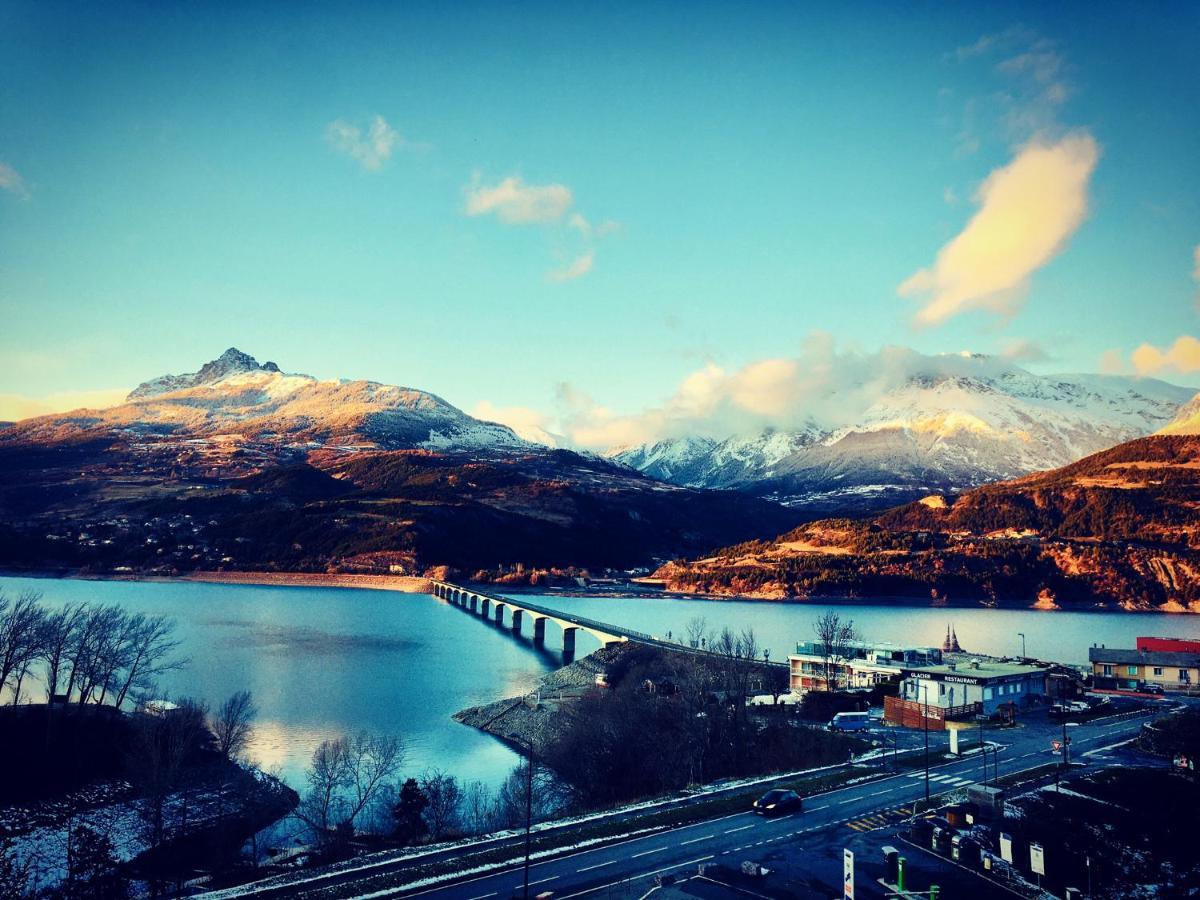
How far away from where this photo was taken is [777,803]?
109ft

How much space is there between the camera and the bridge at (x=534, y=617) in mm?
97312

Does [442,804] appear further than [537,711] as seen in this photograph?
No

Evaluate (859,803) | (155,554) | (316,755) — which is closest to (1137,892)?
(859,803)

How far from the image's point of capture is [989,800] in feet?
108

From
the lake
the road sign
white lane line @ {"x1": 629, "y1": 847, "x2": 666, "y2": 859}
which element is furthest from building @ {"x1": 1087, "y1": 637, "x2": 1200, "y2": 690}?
white lane line @ {"x1": 629, "y1": 847, "x2": 666, "y2": 859}

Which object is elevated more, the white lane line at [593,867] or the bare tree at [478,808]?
the white lane line at [593,867]

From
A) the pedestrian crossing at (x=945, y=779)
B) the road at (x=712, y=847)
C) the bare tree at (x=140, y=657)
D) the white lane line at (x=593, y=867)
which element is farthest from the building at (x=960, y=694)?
the bare tree at (x=140, y=657)

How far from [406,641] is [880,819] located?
86.5m

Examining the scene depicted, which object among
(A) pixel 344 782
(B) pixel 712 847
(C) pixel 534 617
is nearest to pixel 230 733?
(A) pixel 344 782

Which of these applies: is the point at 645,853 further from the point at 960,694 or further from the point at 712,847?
the point at 960,694

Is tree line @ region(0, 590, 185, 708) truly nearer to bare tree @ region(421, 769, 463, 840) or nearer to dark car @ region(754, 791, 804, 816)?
bare tree @ region(421, 769, 463, 840)

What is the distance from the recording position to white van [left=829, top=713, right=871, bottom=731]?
175ft

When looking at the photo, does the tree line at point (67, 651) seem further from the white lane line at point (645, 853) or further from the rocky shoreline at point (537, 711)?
the white lane line at point (645, 853)

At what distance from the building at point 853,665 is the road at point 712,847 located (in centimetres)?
2940
